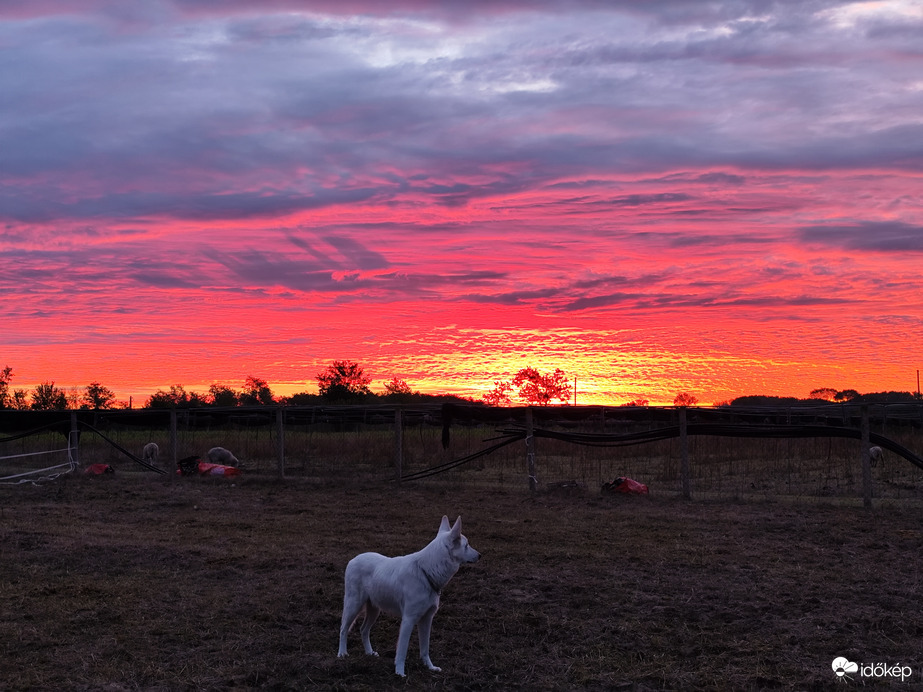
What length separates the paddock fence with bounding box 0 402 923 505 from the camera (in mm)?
16328

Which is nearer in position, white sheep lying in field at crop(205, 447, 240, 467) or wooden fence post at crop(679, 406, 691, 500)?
wooden fence post at crop(679, 406, 691, 500)

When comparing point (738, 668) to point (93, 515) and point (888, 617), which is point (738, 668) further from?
point (93, 515)

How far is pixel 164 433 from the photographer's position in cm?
3691

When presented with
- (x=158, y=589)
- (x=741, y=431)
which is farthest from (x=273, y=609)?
(x=741, y=431)

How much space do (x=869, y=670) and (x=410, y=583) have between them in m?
3.32

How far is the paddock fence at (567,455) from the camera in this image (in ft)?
53.6

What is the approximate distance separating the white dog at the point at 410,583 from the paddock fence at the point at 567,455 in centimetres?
981

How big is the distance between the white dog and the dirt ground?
335 millimetres

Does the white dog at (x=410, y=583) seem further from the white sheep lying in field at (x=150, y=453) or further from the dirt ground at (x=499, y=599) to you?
the white sheep lying in field at (x=150, y=453)

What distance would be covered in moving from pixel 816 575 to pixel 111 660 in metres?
7.07

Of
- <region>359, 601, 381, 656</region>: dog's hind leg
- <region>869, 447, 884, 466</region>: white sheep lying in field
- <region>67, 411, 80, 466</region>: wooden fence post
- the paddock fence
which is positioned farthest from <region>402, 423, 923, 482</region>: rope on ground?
<region>359, 601, 381, 656</region>: dog's hind leg

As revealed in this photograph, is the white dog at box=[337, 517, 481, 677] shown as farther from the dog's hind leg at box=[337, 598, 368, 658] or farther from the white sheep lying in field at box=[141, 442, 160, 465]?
the white sheep lying in field at box=[141, 442, 160, 465]

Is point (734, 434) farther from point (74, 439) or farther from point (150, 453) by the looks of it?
point (150, 453)

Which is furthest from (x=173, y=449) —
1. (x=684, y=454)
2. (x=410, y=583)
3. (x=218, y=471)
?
(x=410, y=583)
